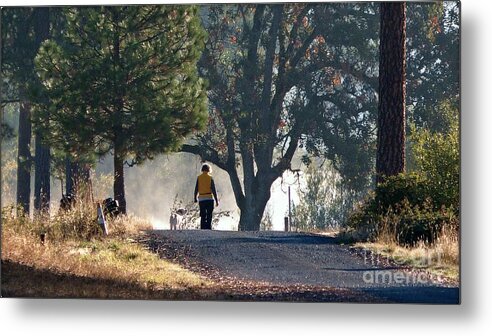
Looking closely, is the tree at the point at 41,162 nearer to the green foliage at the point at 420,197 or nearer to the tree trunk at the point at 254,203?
the tree trunk at the point at 254,203

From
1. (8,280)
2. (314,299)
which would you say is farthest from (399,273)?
(8,280)

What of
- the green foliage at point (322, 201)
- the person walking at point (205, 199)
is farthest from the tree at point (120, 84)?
the green foliage at point (322, 201)

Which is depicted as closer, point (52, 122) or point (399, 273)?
point (399, 273)

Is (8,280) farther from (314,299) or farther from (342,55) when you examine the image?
(342,55)

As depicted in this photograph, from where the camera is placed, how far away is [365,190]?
66.1 feet

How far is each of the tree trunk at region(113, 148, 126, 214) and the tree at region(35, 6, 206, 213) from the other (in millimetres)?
12

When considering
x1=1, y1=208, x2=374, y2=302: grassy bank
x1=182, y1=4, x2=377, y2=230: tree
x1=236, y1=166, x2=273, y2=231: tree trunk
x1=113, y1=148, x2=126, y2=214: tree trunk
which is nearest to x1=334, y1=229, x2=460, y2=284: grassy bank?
x1=1, y1=208, x2=374, y2=302: grassy bank

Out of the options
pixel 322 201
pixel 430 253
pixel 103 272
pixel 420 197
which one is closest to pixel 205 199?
pixel 322 201

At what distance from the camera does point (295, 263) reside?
18969mm

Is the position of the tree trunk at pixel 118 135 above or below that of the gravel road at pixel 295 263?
above

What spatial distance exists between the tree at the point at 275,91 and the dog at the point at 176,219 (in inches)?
37.4

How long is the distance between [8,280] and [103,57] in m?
3.41

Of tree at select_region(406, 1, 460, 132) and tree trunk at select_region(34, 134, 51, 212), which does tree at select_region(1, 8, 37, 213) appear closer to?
tree trunk at select_region(34, 134, 51, 212)

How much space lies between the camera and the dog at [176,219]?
776 inches
